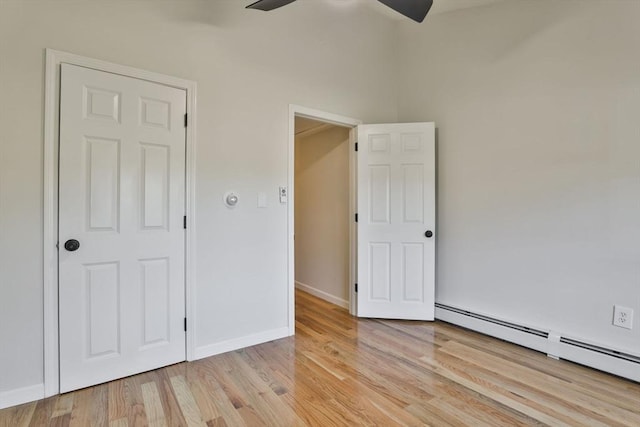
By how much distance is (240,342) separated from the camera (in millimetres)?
2582

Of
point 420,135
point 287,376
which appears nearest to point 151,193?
point 287,376

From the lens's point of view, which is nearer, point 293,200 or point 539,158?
point 539,158

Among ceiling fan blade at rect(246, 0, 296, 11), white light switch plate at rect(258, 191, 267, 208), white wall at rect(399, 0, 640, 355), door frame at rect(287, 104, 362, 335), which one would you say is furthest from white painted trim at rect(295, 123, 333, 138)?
ceiling fan blade at rect(246, 0, 296, 11)

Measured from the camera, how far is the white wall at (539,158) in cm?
218

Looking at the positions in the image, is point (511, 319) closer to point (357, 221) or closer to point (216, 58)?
point (357, 221)

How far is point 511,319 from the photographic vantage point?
8.89ft

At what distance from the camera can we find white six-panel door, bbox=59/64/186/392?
1.95 metres

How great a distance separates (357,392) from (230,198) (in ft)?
5.18

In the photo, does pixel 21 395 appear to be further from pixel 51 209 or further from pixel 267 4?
pixel 267 4

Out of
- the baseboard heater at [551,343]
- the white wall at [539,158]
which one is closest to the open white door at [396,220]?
the white wall at [539,158]

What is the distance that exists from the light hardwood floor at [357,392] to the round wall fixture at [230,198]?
3.71 feet

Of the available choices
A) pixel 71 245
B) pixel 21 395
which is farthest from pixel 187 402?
pixel 71 245

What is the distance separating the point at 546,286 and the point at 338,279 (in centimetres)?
195

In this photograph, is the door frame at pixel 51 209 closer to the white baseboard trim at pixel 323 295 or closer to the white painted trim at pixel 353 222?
the white painted trim at pixel 353 222
